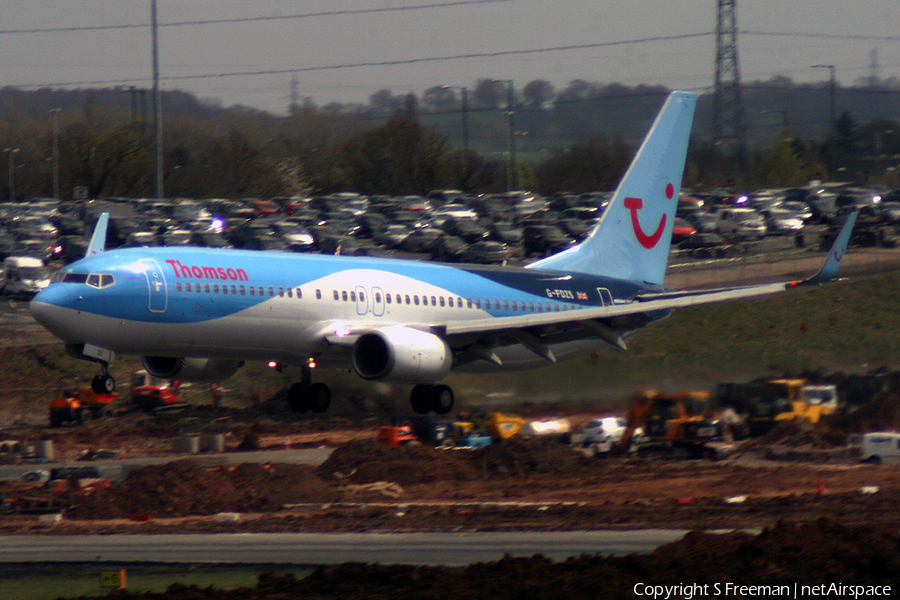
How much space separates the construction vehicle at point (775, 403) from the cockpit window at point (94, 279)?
2458cm

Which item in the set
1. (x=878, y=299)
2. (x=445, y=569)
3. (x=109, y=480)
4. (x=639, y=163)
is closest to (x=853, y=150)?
(x=878, y=299)

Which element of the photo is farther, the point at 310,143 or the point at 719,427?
the point at 310,143

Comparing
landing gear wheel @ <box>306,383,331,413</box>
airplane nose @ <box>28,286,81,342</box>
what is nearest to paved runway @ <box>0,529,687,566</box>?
airplane nose @ <box>28,286,81,342</box>

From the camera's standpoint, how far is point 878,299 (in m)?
73.4

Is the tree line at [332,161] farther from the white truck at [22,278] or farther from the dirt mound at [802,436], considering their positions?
the dirt mound at [802,436]

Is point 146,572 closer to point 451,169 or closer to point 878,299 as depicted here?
point 878,299

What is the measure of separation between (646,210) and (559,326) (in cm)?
997

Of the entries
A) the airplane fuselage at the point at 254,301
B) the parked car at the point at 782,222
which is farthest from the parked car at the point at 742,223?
the airplane fuselage at the point at 254,301

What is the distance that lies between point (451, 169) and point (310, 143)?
3526cm

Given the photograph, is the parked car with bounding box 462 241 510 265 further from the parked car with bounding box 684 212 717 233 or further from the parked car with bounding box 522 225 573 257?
the parked car with bounding box 684 212 717 233

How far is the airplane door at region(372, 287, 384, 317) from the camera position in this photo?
3750 cm

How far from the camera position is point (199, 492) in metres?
39.6

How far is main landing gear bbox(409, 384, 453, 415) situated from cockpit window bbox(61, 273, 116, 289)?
39.8 feet

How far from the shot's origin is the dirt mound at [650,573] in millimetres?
19031
